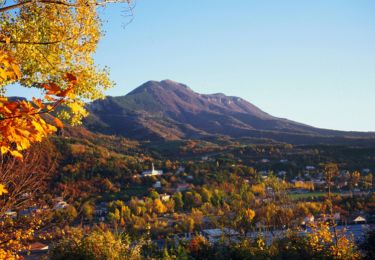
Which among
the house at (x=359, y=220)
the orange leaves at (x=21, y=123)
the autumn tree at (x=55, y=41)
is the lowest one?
the house at (x=359, y=220)

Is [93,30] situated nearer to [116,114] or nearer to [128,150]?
[128,150]

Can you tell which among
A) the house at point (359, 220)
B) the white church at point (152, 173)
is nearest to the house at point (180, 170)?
the white church at point (152, 173)

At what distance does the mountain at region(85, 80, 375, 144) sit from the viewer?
10100cm

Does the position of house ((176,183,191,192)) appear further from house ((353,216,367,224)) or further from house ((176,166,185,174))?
house ((353,216,367,224))

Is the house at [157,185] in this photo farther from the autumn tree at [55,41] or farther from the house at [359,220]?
the autumn tree at [55,41]

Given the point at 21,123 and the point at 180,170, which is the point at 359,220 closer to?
the point at 21,123

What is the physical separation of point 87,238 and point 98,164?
147ft

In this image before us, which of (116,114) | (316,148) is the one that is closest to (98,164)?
(316,148)

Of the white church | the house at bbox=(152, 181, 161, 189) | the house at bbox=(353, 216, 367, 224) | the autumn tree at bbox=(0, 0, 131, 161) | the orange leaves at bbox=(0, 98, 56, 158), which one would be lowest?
the house at bbox=(353, 216, 367, 224)

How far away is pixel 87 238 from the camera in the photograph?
775 centimetres

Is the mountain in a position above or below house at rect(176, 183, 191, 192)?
above

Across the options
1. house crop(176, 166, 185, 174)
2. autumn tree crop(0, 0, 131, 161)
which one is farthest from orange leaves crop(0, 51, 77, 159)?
A: house crop(176, 166, 185, 174)

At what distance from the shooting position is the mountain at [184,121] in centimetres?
10100

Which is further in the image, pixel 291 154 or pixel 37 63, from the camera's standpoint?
pixel 291 154
